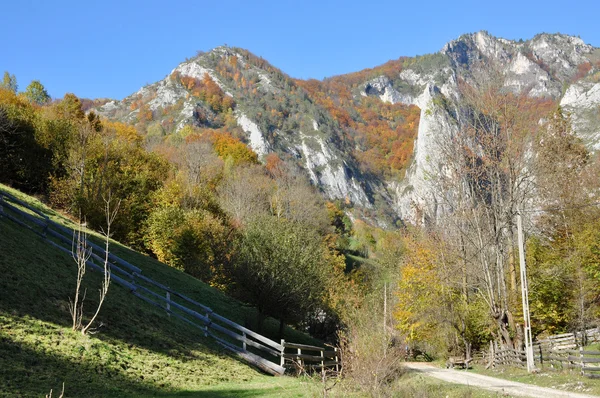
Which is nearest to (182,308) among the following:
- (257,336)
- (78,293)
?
(257,336)

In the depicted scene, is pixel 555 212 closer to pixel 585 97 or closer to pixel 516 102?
pixel 516 102

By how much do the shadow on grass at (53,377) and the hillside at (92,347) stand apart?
0.8 inches

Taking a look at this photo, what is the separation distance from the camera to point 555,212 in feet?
104

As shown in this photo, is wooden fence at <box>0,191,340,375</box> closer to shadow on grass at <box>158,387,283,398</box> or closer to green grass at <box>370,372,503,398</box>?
shadow on grass at <box>158,387,283,398</box>

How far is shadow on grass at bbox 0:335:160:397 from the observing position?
9922 millimetres

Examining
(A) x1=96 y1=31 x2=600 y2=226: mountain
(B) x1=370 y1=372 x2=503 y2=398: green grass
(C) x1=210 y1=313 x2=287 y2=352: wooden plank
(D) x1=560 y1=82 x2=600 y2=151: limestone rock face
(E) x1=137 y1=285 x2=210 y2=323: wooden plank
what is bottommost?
(B) x1=370 y1=372 x2=503 y2=398: green grass

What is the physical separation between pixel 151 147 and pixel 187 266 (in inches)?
1774

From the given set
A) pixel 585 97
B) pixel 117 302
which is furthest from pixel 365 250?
pixel 117 302

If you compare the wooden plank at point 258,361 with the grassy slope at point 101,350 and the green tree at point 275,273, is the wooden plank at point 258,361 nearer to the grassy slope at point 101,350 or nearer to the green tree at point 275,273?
the grassy slope at point 101,350

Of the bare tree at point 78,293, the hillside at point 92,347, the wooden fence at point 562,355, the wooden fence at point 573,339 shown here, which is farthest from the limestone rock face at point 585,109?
the bare tree at point 78,293

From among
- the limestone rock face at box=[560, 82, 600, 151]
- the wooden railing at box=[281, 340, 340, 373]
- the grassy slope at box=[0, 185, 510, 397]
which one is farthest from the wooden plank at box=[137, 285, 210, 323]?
the limestone rock face at box=[560, 82, 600, 151]

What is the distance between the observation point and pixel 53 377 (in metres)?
10.9

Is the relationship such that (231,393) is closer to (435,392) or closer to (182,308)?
(435,392)

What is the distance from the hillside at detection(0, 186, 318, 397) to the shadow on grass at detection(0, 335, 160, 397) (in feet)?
0.07
